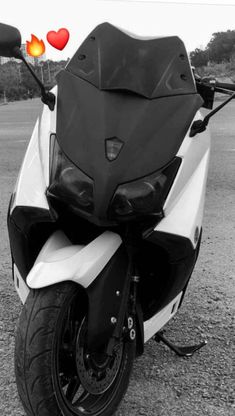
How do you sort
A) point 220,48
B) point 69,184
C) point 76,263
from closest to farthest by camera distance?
point 76,263 < point 69,184 < point 220,48

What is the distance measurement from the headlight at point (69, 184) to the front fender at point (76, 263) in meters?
0.14

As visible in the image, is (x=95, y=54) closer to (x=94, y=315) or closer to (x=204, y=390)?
(x=94, y=315)

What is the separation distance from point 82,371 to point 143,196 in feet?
2.28

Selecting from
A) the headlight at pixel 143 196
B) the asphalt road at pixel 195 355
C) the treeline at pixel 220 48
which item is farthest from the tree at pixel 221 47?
the headlight at pixel 143 196

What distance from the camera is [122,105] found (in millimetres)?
2242

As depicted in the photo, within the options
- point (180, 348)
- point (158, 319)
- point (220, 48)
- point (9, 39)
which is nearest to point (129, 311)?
point (158, 319)

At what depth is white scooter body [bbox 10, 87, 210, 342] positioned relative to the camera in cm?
202

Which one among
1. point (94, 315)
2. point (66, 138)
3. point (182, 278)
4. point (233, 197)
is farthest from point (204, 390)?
point (233, 197)

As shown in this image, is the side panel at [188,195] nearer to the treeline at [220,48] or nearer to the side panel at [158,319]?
the side panel at [158,319]

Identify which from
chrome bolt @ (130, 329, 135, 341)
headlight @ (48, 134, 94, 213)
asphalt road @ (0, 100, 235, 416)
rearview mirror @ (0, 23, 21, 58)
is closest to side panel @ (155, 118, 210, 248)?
headlight @ (48, 134, 94, 213)

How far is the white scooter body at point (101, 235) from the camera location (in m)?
2.02

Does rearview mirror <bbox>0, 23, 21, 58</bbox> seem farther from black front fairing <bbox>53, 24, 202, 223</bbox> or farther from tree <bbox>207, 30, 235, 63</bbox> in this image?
Answer: tree <bbox>207, 30, 235, 63</bbox>

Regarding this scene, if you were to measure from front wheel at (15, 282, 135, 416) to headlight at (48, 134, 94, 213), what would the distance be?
0.30 m

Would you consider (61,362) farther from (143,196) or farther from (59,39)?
(59,39)
